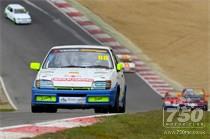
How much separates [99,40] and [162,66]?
4.36 meters

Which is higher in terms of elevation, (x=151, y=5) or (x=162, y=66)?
(x=151, y=5)

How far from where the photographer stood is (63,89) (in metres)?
14.2

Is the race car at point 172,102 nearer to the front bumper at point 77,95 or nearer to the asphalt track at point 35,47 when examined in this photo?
the asphalt track at point 35,47

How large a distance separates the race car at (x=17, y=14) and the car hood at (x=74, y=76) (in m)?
29.9

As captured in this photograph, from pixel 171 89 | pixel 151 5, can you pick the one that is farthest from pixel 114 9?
pixel 171 89

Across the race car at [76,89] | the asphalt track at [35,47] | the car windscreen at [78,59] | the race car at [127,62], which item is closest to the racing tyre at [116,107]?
the race car at [76,89]

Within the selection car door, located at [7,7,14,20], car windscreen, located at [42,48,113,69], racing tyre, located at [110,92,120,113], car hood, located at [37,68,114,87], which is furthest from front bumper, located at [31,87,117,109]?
car door, located at [7,7,14,20]

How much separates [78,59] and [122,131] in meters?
5.43

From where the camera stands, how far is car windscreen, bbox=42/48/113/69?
14906 mm

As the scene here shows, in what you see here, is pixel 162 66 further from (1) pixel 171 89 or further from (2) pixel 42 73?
(2) pixel 42 73

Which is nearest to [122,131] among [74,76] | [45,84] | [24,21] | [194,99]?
[74,76]

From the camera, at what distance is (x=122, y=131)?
9.73 metres

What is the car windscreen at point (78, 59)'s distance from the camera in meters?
14.9

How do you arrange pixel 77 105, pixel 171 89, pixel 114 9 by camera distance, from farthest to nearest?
1. pixel 114 9
2. pixel 171 89
3. pixel 77 105
